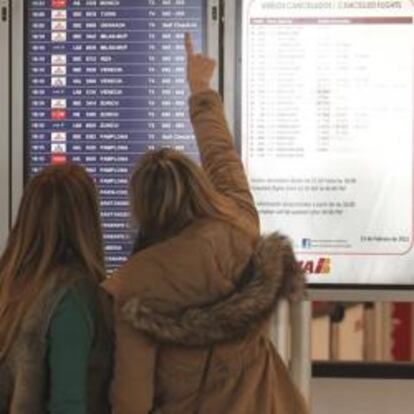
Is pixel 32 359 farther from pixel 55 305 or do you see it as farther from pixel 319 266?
pixel 319 266

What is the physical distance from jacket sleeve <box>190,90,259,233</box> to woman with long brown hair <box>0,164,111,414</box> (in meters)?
0.43

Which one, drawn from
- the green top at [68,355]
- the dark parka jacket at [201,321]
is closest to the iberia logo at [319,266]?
the dark parka jacket at [201,321]

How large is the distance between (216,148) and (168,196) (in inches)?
16.8

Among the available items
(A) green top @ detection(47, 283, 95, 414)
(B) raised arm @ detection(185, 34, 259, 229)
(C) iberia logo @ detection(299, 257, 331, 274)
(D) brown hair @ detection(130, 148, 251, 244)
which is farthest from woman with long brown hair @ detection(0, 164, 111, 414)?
(C) iberia logo @ detection(299, 257, 331, 274)

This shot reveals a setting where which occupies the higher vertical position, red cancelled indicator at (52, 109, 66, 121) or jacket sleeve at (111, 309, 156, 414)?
red cancelled indicator at (52, 109, 66, 121)

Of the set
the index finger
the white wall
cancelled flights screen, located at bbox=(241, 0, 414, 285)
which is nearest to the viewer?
the index finger

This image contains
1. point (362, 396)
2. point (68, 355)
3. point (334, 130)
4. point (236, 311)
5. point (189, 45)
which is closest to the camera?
point (68, 355)

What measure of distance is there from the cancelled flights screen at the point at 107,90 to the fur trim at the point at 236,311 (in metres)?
0.88

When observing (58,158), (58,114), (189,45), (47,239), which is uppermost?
(189,45)

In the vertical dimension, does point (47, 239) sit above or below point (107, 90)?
below

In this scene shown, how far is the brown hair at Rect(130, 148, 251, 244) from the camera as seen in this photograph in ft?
6.08

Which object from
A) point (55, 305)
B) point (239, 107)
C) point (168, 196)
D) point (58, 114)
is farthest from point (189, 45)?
point (55, 305)

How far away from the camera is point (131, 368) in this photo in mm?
1818

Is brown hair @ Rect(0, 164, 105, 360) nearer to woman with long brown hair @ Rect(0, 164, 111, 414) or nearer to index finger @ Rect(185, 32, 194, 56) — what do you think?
woman with long brown hair @ Rect(0, 164, 111, 414)
